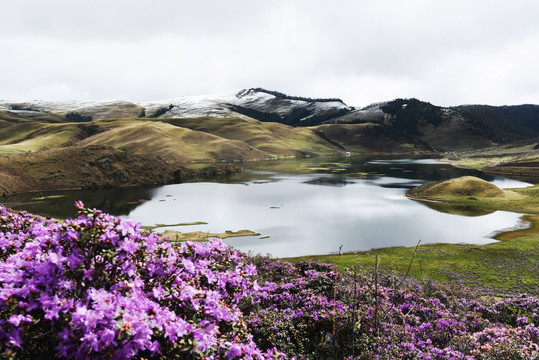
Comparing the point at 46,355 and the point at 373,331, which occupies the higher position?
the point at 46,355

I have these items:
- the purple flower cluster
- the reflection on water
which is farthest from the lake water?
the purple flower cluster

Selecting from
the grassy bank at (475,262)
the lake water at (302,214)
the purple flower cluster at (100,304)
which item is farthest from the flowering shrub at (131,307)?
the lake water at (302,214)

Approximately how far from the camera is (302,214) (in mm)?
54969

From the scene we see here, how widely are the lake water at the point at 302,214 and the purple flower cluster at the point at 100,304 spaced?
98.8 ft

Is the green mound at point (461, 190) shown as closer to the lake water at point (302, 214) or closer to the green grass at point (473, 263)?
the lake water at point (302, 214)

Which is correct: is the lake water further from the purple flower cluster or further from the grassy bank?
the purple flower cluster

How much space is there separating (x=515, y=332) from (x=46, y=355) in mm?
11148

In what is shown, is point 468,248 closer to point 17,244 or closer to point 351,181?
point 17,244

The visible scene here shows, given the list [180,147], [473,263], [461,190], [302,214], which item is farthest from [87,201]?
[180,147]

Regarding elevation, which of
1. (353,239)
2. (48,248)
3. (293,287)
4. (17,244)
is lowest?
(353,239)

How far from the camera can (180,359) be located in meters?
4.54

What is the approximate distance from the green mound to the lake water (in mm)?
4978

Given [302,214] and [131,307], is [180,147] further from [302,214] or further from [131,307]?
[131,307]

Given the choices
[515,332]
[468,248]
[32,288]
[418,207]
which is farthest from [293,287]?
[418,207]
